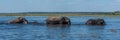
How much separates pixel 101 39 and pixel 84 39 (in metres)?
1.90

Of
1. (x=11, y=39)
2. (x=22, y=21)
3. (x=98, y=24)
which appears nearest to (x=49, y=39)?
(x=11, y=39)

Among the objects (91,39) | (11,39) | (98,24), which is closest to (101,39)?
(91,39)

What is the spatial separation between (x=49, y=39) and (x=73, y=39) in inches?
96.9

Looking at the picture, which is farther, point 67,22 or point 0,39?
point 67,22

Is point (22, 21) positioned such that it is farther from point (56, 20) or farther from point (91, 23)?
point (91, 23)

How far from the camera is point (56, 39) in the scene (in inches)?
1852

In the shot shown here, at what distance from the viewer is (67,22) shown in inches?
3489

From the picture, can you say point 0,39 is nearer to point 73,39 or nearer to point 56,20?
point 73,39

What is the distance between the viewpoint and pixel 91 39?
4666 cm

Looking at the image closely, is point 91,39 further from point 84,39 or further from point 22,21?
point 22,21

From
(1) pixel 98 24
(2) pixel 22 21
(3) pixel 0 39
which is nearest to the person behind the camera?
(3) pixel 0 39

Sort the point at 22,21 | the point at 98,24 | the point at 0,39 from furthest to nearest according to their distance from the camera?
the point at 22,21
the point at 98,24
the point at 0,39

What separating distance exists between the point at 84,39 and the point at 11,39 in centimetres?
735

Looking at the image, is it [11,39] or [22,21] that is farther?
[22,21]
